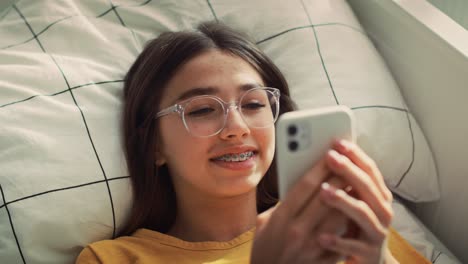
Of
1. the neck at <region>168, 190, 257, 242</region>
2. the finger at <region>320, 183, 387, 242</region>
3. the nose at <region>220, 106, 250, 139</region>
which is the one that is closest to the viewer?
the finger at <region>320, 183, 387, 242</region>

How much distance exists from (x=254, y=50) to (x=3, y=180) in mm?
553

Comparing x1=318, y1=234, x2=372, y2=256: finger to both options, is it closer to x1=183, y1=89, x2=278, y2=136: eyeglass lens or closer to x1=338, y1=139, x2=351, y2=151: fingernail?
x1=338, y1=139, x2=351, y2=151: fingernail

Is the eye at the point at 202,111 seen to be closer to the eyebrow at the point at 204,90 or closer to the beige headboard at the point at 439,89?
the eyebrow at the point at 204,90

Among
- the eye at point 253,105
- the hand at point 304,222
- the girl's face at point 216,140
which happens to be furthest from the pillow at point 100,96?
the hand at point 304,222

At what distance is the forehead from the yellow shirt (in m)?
0.28

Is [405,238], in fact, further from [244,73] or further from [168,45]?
[168,45]

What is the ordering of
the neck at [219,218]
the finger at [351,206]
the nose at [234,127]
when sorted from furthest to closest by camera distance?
the neck at [219,218]
the nose at [234,127]
the finger at [351,206]

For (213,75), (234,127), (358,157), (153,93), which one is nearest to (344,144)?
(358,157)

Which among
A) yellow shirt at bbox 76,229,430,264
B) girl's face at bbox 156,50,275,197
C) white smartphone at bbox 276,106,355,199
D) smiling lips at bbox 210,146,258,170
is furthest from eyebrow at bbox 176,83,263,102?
white smartphone at bbox 276,106,355,199

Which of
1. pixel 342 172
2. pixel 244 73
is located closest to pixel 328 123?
pixel 342 172

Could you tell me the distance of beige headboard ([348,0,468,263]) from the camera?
1.34 m

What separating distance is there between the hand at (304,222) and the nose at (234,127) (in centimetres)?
31

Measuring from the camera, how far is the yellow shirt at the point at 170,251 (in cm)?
120

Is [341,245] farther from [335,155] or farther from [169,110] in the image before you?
[169,110]
